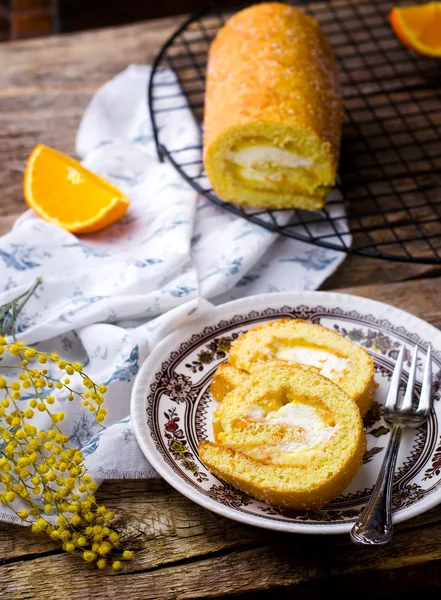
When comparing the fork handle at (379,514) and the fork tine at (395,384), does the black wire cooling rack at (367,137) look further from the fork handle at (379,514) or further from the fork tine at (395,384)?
the fork handle at (379,514)

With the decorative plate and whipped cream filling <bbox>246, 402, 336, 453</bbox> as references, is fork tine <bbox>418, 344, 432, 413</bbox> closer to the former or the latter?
the decorative plate

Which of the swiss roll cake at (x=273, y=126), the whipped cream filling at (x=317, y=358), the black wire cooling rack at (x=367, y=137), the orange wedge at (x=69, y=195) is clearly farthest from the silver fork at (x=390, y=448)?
the orange wedge at (x=69, y=195)

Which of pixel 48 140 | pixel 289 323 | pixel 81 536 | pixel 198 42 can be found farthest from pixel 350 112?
pixel 81 536

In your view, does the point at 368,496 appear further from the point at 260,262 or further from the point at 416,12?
the point at 416,12

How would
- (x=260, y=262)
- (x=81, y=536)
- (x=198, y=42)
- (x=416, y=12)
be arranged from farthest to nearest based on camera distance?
1. (x=198, y=42)
2. (x=416, y=12)
3. (x=260, y=262)
4. (x=81, y=536)

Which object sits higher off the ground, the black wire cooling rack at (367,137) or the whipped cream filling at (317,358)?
the whipped cream filling at (317,358)

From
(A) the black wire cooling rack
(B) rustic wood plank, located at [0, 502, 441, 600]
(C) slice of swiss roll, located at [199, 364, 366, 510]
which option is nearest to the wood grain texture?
(B) rustic wood plank, located at [0, 502, 441, 600]

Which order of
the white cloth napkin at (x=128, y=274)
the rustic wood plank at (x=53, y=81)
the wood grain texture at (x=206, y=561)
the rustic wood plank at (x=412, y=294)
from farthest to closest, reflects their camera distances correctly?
the rustic wood plank at (x=53, y=81) → the rustic wood plank at (x=412, y=294) → the white cloth napkin at (x=128, y=274) → the wood grain texture at (x=206, y=561)

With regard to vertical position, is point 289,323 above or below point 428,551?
above
